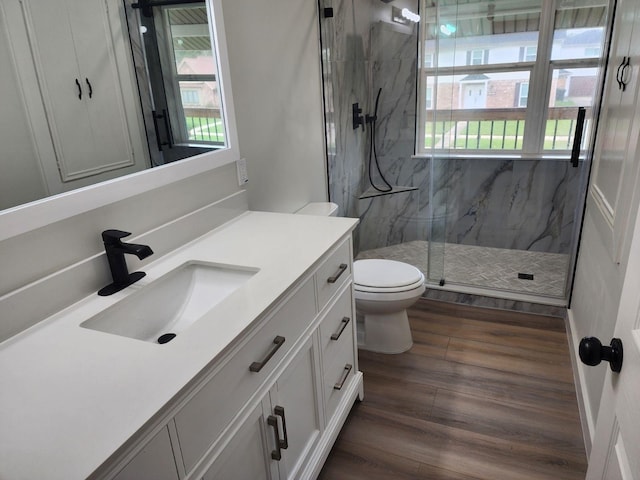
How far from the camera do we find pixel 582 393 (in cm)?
199

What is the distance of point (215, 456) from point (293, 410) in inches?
16.7

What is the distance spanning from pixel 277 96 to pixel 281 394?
1526mm

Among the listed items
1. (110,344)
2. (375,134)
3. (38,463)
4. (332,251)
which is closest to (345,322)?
(332,251)

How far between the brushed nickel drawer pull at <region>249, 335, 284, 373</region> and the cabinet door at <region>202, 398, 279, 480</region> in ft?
0.40

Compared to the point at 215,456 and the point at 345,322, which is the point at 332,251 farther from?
the point at 215,456

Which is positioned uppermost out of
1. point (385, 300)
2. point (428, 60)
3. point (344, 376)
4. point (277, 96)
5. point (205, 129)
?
point (428, 60)

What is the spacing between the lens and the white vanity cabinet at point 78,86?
1.14 meters

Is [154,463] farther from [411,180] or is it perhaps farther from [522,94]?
[522,94]

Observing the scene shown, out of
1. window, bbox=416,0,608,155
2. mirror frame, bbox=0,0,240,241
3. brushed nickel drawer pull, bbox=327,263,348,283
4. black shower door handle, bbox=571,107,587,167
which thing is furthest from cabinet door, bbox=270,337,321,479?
window, bbox=416,0,608,155

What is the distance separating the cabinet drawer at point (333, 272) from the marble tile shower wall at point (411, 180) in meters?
1.32

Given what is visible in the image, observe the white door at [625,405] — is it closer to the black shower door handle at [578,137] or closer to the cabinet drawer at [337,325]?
the cabinet drawer at [337,325]

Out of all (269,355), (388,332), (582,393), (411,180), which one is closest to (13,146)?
(269,355)

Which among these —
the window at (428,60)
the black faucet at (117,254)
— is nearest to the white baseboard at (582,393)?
the black faucet at (117,254)

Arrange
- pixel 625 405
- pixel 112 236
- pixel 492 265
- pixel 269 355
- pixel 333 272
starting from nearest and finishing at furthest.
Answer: pixel 625 405 → pixel 269 355 → pixel 112 236 → pixel 333 272 → pixel 492 265
